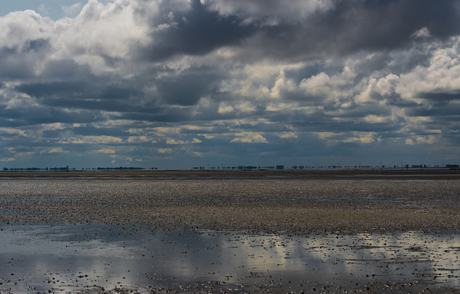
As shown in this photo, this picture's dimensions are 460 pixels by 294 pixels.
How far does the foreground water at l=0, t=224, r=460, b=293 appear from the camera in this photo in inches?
592

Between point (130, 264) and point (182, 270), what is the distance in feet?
8.98

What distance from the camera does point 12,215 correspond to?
36.8m

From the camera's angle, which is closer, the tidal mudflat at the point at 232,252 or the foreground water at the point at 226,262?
the foreground water at the point at 226,262

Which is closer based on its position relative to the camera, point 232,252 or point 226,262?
point 226,262

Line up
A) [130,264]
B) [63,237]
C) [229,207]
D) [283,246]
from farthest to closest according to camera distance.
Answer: [229,207], [63,237], [283,246], [130,264]

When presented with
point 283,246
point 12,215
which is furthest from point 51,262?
point 12,215

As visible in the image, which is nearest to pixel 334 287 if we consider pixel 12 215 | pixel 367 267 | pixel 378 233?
pixel 367 267

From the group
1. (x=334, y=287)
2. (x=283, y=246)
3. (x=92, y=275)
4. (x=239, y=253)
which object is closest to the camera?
(x=334, y=287)

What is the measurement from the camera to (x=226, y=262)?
18.4 m

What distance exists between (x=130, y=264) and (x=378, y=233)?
15.6m

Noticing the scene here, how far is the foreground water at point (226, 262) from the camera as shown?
592 inches

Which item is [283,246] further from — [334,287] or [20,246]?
[20,246]

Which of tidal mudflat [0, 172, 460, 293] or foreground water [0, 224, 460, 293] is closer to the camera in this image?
foreground water [0, 224, 460, 293]

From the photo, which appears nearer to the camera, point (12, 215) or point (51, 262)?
point (51, 262)
